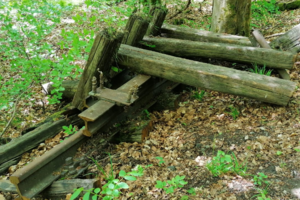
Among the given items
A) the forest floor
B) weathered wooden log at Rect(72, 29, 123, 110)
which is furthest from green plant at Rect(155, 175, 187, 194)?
weathered wooden log at Rect(72, 29, 123, 110)

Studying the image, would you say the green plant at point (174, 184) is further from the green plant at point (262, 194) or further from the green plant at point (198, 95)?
the green plant at point (198, 95)

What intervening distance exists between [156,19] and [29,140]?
3.52 metres

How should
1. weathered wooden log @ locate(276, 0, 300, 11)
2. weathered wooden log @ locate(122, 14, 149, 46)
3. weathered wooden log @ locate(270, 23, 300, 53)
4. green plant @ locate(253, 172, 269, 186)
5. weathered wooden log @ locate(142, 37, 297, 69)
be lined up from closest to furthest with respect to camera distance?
green plant @ locate(253, 172, 269, 186)
weathered wooden log @ locate(142, 37, 297, 69)
weathered wooden log @ locate(122, 14, 149, 46)
weathered wooden log @ locate(270, 23, 300, 53)
weathered wooden log @ locate(276, 0, 300, 11)

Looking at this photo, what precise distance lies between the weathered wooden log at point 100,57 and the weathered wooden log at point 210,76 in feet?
1.31

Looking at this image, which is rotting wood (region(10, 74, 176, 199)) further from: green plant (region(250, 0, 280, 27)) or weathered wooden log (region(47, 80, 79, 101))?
green plant (region(250, 0, 280, 27))

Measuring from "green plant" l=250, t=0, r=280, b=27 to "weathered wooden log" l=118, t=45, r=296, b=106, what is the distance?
4.85 m

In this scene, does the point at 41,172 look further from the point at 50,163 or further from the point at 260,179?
the point at 260,179

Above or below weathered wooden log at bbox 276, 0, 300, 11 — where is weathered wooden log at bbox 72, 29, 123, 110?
below

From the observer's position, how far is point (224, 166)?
309cm

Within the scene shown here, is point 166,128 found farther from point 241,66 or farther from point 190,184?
point 241,66

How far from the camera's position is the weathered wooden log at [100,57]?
13.0ft

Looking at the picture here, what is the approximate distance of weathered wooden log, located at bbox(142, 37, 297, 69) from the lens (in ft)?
14.9

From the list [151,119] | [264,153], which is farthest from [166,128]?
[264,153]

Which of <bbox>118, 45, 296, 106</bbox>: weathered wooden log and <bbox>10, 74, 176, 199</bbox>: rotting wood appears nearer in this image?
<bbox>10, 74, 176, 199</bbox>: rotting wood
